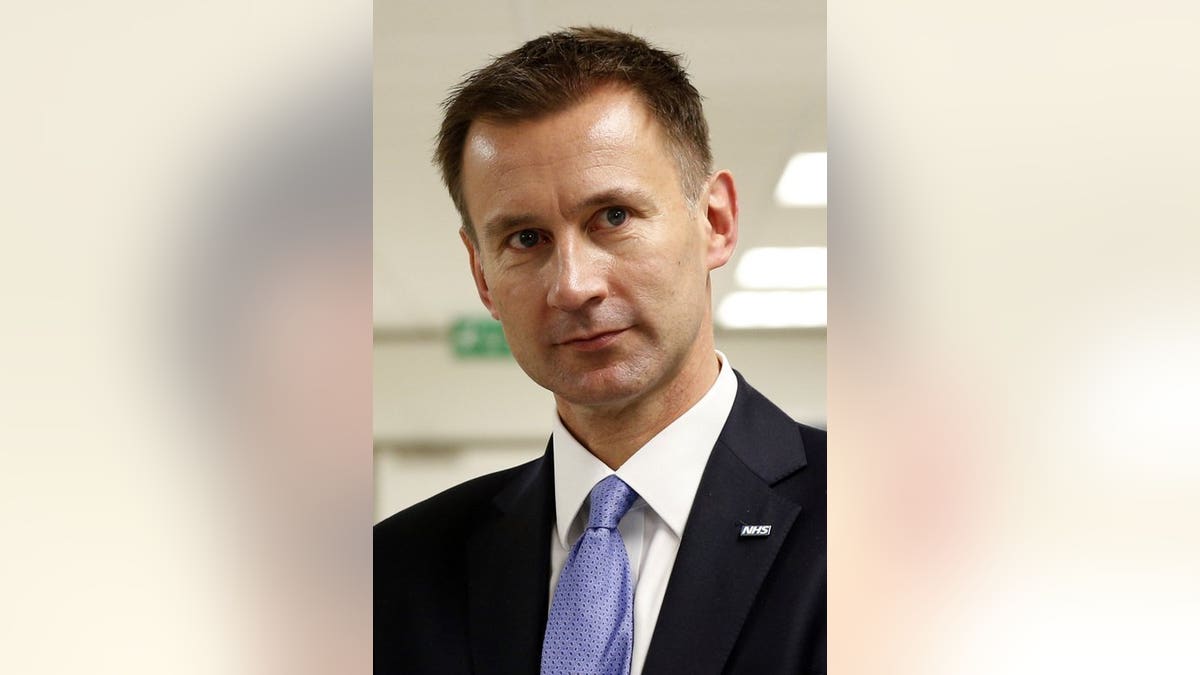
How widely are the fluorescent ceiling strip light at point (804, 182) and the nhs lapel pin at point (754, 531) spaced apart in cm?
46

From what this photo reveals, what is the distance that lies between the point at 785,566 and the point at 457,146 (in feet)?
2.51

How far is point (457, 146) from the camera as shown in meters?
1.76

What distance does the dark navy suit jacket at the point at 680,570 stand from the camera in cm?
167

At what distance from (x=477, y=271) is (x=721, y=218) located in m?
0.36

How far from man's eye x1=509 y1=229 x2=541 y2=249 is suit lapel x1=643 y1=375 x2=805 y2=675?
350 mm

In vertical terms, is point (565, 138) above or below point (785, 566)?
above

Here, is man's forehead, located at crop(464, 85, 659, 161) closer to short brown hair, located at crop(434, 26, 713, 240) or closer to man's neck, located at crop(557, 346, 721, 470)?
short brown hair, located at crop(434, 26, 713, 240)

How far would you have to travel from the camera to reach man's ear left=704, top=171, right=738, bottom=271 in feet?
5.59
